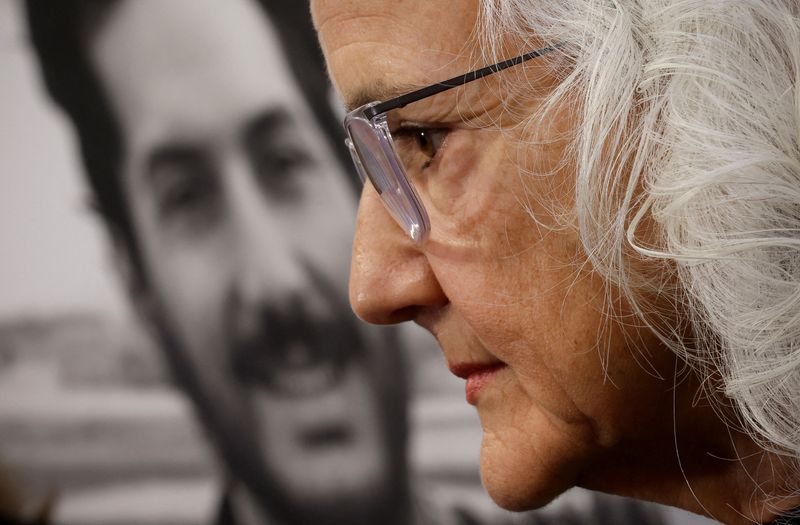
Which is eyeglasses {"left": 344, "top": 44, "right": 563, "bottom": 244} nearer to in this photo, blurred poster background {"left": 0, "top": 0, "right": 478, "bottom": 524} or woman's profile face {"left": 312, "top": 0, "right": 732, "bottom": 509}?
woman's profile face {"left": 312, "top": 0, "right": 732, "bottom": 509}

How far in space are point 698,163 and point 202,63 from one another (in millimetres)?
993

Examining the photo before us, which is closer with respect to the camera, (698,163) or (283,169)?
(698,163)

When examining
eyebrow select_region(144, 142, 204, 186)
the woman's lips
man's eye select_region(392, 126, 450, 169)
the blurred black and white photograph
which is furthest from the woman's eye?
eyebrow select_region(144, 142, 204, 186)

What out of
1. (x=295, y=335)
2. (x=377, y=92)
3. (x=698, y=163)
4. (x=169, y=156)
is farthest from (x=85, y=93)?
(x=698, y=163)

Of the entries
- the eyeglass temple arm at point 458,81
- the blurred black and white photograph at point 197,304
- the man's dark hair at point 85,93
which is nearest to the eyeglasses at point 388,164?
the eyeglass temple arm at point 458,81

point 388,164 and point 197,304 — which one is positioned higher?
point 388,164

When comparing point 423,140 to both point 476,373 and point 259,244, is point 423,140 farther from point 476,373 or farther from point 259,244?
point 259,244

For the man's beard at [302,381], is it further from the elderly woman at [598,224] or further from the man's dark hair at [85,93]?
the elderly woman at [598,224]

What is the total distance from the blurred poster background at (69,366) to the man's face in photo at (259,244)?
0.12 metres

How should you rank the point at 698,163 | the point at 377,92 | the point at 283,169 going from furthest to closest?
the point at 283,169
the point at 377,92
the point at 698,163

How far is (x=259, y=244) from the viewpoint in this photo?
1.42 m

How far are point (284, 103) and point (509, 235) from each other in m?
0.79

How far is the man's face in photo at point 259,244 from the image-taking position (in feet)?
4.62

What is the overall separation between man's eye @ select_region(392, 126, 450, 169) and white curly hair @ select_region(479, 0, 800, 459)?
0.31ft
